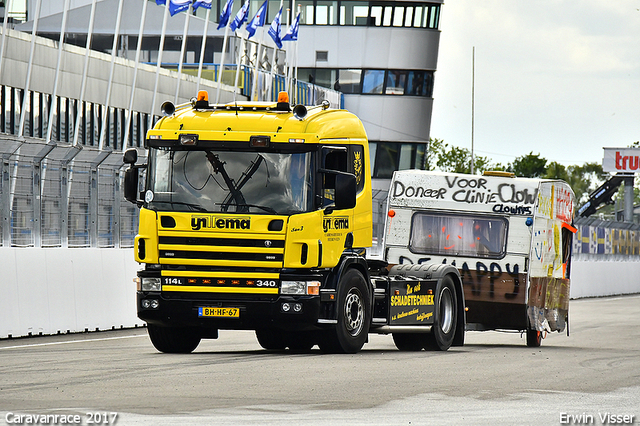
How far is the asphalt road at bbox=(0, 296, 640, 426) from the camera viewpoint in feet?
30.3

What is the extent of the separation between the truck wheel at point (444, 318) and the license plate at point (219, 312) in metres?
3.51

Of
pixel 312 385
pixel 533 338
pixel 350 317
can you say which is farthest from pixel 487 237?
pixel 312 385

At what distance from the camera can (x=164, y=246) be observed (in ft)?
47.7

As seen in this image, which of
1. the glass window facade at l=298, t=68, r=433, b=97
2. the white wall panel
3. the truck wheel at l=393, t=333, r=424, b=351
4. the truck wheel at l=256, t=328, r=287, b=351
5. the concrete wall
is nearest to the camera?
the truck wheel at l=256, t=328, r=287, b=351

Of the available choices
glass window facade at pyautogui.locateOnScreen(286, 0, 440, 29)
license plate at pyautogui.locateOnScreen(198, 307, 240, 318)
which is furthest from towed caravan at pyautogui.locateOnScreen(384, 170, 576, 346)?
glass window facade at pyautogui.locateOnScreen(286, 0, 440, 29)

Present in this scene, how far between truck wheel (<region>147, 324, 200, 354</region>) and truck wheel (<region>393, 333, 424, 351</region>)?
10.4ft

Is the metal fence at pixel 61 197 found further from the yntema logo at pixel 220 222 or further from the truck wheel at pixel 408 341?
the truck wheel at pixel 408 341

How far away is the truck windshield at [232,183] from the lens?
47.1ft

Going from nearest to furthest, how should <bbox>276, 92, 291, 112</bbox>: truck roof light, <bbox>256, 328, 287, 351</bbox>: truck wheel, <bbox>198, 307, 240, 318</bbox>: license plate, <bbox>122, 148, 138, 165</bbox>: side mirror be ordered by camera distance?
<bbox>198, 307, 240, 318</bbox>: license plate < <bbox>122, 148, 138, 165</bbox>: side mirror < <bbox>276, 92, 291, 112</bbox>: truck roof light < <bbox>256, 328, 287, 351</bbox>: truck wheel

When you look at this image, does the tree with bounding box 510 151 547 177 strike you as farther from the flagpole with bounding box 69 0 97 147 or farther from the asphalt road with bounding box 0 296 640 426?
the asphalt road with bounding box 0 296 640 426

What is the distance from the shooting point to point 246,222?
14.3m

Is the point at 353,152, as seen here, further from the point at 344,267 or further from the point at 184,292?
the point at 184,292

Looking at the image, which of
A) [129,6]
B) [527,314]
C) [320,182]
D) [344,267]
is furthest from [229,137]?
[129,6]

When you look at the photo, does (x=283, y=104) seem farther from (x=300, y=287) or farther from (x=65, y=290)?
(x=65, y=290)
